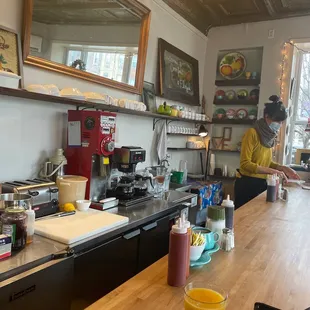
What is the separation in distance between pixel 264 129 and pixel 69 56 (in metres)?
1.87

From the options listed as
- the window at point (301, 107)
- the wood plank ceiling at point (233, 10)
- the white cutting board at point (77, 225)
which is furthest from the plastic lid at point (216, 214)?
the window at point (301, 107)

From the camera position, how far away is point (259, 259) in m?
1.34

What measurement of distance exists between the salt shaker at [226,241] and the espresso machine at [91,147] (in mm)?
1175

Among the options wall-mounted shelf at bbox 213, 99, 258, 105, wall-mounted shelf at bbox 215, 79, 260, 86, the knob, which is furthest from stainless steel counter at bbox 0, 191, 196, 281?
wall-mounted shelf at bbox 215, 79, 260, 86

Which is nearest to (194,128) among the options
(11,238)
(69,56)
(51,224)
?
(69,56)

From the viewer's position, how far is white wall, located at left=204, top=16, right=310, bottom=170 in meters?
4.18

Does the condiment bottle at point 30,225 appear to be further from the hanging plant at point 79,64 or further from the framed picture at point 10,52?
the hanging plant at point 79,64

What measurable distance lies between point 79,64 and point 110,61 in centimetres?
38

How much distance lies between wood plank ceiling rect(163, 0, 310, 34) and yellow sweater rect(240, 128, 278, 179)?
1.90m

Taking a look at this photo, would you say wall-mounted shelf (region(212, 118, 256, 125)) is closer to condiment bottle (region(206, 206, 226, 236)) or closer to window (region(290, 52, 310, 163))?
window (region(290, 52, 310, 163))

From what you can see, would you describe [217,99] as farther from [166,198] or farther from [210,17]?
[166,198]

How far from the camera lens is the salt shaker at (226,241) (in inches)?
55.1

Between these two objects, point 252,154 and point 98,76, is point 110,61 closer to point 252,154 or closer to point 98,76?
point 98,76

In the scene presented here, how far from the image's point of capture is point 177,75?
4047mm
